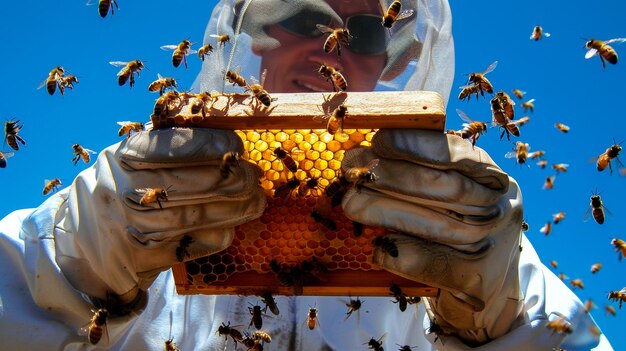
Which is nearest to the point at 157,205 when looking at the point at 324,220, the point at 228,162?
the point at 228,162

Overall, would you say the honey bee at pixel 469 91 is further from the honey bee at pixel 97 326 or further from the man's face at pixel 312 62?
the honey bee at pixel 97 326

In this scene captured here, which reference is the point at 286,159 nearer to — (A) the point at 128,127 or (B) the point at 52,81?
(A) the point at 128,127

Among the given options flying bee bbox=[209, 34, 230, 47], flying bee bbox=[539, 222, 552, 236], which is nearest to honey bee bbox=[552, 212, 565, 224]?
flying bee bbox=[539, 222, 552, 236]

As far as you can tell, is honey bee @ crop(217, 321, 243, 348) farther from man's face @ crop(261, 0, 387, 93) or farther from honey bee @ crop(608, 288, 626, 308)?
honey bee @ crop(608, 288, 626, 308)

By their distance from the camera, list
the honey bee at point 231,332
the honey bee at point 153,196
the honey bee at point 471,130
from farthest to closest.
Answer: the honey bee at point 231,332, the honey bee at point 471,130, the honey bee at point 153,196

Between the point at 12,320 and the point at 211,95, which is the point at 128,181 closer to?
the point at 211,95

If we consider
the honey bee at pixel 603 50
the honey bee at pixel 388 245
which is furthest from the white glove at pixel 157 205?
the honey bee at pixel 603 50
